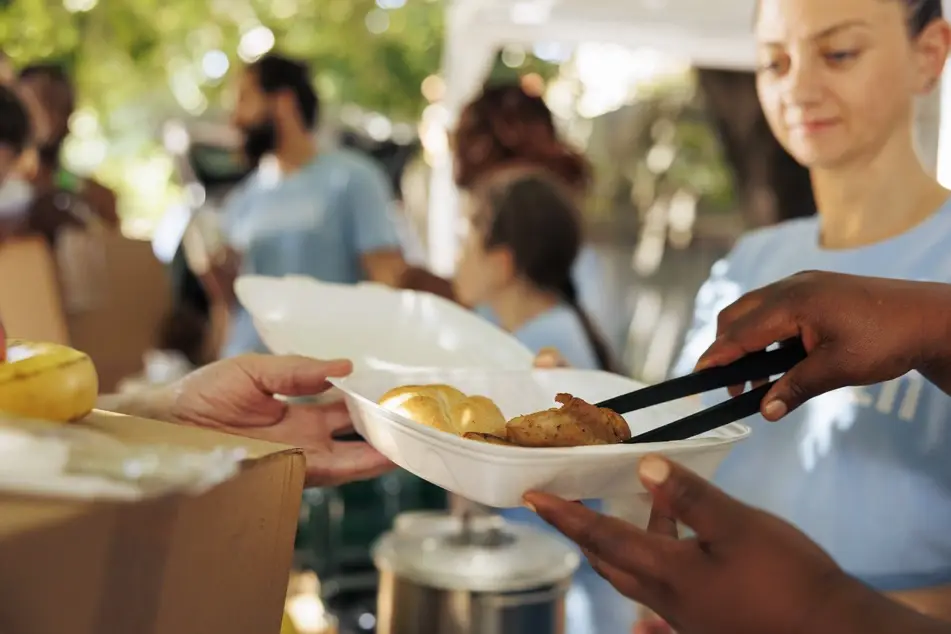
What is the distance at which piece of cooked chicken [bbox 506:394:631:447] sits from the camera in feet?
1.91

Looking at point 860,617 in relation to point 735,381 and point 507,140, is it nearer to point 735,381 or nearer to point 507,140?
point 735,381

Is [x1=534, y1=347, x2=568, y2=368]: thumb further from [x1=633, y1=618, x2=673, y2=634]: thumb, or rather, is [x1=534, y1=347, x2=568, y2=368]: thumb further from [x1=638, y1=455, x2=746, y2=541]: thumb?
[x1=638, y1=455, x2=746, y2=541]: thumb

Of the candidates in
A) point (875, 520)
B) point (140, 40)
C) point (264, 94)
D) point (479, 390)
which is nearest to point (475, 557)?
point (479, 390)

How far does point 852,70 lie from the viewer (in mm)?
818

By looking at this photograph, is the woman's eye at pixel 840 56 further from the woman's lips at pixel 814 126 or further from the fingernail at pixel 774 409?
the fingernail at pixel 774 409

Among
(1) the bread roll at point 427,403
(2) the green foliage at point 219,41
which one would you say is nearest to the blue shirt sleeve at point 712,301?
(1) the bread roll at point 427,403

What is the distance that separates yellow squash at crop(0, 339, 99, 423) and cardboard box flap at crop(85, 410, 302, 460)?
0.02 meters

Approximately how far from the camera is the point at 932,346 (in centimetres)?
66

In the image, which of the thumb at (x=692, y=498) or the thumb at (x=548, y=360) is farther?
the thumb at (x=548, y=360)

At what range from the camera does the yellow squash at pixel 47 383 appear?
0.58 metres

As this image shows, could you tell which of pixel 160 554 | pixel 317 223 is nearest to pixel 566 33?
pixel 317 223

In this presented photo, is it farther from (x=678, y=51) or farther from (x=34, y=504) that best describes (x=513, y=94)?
(x=34, y=504)

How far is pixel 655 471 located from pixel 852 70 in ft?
1.74

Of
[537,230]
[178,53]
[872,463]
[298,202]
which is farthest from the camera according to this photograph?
[178,53]
